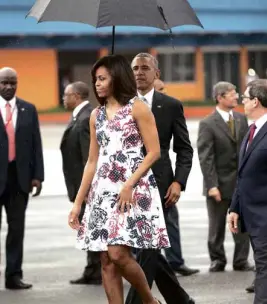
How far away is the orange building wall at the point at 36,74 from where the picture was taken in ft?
190

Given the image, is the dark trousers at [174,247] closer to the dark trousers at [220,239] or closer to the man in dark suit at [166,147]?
the dark trousers at [220,239]

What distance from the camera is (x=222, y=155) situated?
1152cm

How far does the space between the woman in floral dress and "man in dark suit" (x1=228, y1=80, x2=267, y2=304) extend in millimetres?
585

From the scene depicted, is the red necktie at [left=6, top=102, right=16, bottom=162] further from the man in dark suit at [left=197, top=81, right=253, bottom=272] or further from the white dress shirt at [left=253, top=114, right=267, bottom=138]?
the white dress shirt at [left=253, top=114, right=267, bottom=138]

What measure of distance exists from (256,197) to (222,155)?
153 inches

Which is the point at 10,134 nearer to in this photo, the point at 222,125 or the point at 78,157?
the point at 78,157

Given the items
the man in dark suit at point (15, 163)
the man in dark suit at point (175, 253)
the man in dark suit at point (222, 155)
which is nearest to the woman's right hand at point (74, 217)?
the man in dark suit at point (15, 163)

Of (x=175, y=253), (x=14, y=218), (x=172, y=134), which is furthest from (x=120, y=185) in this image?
(x=175, y=253)

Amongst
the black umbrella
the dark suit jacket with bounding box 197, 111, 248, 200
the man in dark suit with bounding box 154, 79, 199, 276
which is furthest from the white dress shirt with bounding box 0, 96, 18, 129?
the black umbrella

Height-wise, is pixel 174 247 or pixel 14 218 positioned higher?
pixel 14 218

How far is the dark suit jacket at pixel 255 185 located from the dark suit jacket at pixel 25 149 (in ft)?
10.7

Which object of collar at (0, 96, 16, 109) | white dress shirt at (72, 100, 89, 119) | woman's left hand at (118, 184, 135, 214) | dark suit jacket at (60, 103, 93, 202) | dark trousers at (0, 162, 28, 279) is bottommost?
dark trousers at (0, 162, 28, 279)

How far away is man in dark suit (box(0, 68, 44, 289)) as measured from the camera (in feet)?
34.3

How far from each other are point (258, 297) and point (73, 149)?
3771 millimetres
